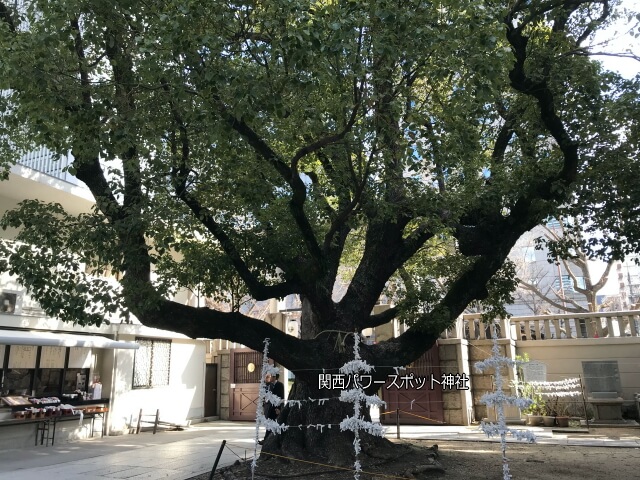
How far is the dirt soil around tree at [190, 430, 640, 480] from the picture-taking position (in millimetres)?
8469

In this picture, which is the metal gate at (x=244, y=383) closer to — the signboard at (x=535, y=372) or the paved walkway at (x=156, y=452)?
the paved walkway at (x=156, y=452)

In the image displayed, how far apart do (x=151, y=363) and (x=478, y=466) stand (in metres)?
11.3

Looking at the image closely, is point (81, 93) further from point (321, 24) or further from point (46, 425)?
point (46, 425)

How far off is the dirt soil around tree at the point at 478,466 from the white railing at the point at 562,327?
5.35 metres

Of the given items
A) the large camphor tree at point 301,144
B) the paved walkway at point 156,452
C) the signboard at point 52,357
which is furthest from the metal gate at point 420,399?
the signboard at point 52,357

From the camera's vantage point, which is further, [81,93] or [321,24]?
[81,93]

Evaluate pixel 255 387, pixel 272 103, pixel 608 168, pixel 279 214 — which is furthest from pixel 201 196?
pixel 255 387

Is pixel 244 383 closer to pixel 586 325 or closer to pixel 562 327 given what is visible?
pixel 562 327

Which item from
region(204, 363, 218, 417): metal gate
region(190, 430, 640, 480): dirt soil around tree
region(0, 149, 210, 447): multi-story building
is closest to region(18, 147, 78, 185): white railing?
region(0, 149, 210, 447): multi-story building

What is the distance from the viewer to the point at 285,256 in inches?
367

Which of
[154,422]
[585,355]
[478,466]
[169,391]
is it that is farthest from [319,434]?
[585,355]

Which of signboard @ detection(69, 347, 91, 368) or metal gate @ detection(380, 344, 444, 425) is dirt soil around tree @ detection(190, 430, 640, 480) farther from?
signboard @ detection(69, 347, 91, 368)

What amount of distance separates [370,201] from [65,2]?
17.1 ft

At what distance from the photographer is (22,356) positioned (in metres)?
A: 13.0
